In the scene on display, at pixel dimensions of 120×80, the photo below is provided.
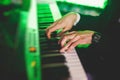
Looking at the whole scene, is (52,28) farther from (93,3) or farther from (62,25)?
(93,3)

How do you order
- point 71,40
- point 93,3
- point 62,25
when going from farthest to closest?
point 93,3 < point 62,25 < point 71,40

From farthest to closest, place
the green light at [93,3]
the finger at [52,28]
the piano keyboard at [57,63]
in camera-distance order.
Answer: the green light at [93,3] → the finger at [52,28] → the piano keyboard at [57,63]

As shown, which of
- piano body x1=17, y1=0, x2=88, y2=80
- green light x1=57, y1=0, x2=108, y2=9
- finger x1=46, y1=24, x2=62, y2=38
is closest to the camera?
piano body x1=17, y1=0, x2=88, y2=80

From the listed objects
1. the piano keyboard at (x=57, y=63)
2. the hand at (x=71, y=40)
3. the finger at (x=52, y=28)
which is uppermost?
the finger at (x=52, y=28)

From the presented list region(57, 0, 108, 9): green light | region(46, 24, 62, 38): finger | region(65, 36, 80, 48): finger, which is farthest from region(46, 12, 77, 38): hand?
region(57, 0, 108, 9): green light

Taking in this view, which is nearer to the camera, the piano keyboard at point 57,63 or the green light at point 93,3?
the piano keyboard at point 57,63

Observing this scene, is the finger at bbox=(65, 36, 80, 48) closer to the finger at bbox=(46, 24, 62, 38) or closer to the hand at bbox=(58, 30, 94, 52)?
the hand at bbox=(58, 30, 94, 52)

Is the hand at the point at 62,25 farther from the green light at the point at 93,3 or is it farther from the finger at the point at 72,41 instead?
the green light at the point at 93,3

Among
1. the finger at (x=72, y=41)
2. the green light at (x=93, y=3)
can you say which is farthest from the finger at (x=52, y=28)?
the green light at (x=93, y=3)

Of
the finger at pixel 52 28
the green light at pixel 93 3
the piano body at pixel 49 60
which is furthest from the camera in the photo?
the green light at pixel 93 3

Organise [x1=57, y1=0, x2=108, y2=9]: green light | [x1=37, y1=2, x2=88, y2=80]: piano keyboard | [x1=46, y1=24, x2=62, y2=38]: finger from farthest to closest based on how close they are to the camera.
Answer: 1. [x1=57, y1=0, x2=108, y2=9]: green light
2. [x1=46, y1=24, x2=62, y2=38]: finger
3. [x1=37, y1=2, x2=88, y2=80]: piano keyboard

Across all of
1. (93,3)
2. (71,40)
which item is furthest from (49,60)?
(93,3)

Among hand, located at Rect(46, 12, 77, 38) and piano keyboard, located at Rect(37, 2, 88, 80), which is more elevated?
hand, located at Rect(46, 12, 77, 38)

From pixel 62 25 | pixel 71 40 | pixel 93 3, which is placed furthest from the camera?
pixel 93 3
